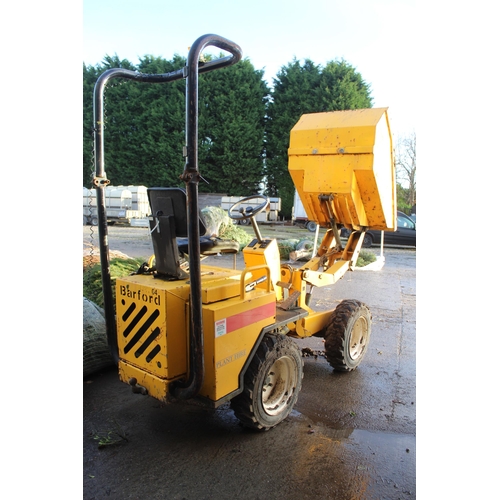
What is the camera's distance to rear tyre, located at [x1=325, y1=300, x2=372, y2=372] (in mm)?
4387

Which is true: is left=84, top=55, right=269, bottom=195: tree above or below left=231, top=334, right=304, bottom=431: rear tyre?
above

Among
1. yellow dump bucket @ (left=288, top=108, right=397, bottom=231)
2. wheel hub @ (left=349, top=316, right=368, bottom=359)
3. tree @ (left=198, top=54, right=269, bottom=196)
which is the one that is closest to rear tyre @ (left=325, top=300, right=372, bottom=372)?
wheel hub @ (left=349, top=316, right=368, bottom=359)

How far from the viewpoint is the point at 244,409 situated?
3.13m

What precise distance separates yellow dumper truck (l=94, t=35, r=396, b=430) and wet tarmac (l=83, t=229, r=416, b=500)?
30cm

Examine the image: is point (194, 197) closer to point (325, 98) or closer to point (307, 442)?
point (307, 442)

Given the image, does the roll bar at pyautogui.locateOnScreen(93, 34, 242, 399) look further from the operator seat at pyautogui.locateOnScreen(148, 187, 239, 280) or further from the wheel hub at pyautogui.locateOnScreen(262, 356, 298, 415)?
the wheel hub at pyautogui.locateOnScreen(262, 356, 298, 415)

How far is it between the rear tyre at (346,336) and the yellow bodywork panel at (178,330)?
A: 4.86ft

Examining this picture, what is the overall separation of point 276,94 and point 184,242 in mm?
25162

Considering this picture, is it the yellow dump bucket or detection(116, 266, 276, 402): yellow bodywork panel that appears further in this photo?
the yellow dump bucket

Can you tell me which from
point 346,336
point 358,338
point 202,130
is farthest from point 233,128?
point 346,336

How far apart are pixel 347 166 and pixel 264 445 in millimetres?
2631

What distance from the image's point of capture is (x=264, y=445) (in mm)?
3139

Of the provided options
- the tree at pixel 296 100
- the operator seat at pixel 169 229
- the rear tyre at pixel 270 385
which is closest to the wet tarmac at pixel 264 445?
the rear tyre at pixel 270 385

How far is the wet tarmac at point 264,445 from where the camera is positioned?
2695 mm
